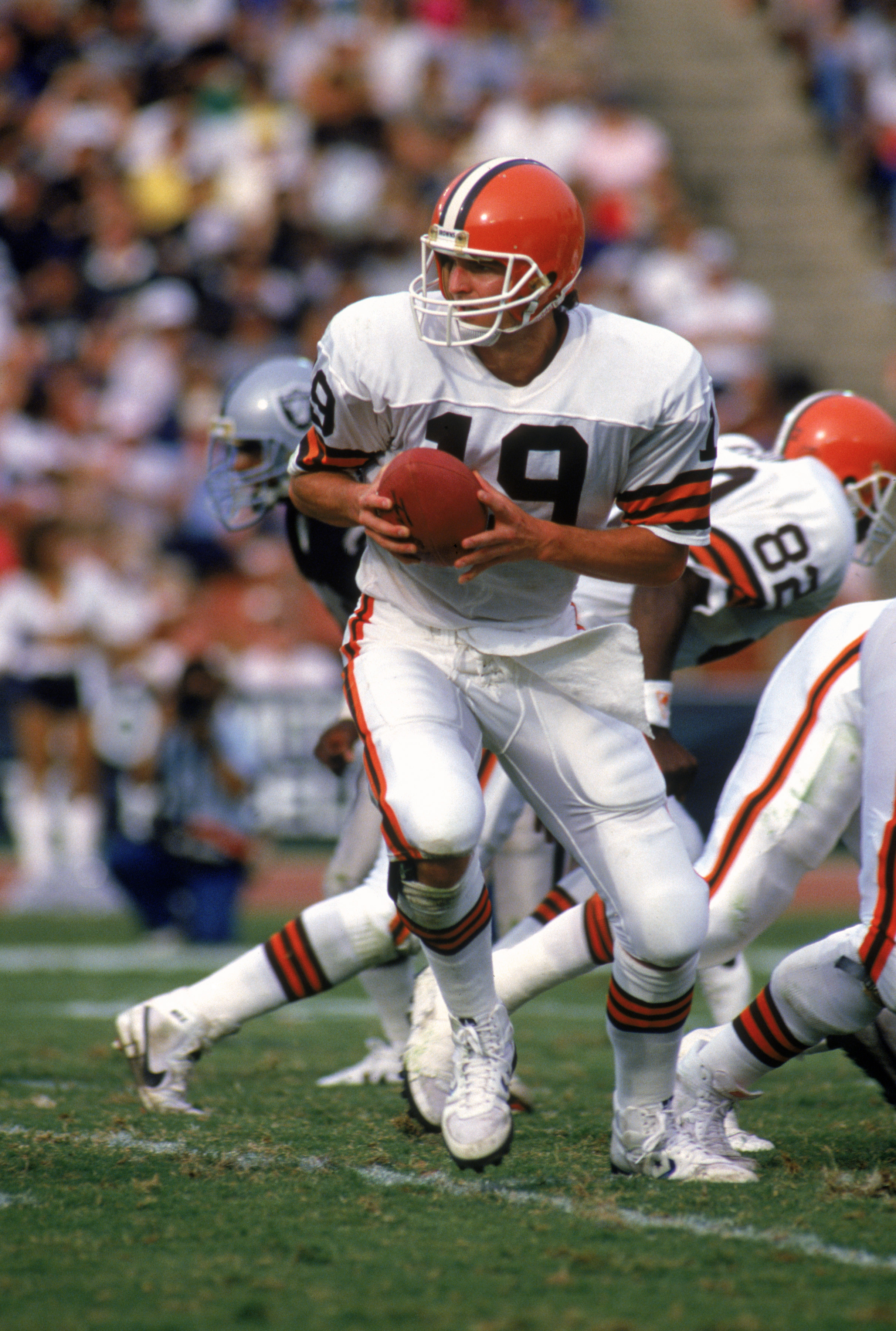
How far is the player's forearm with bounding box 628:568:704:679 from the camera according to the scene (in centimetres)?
371

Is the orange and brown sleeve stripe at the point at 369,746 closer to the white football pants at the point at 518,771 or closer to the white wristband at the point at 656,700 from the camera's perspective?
the white football pants at the point at 518,771

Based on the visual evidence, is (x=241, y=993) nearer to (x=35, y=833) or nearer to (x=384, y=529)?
(x=384, y=529)

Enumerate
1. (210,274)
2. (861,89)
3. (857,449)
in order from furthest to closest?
(861,89) < (210,274) < (857,449)

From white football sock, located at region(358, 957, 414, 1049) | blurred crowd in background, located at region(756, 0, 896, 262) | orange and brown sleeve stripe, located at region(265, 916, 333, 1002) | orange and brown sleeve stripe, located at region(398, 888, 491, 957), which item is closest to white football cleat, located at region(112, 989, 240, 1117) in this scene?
orange and brown sleeve stripe, located at region(265, 916, 333, 1002)

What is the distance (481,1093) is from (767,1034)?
0.55 meters

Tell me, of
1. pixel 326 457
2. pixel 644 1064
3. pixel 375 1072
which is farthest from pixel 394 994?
pixel 326 457

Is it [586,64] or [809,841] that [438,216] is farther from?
[586,64]

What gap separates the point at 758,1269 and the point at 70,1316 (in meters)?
0.94

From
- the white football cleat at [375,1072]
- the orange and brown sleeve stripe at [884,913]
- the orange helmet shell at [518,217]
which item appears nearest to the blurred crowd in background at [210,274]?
the white football cleat at [375,1072]

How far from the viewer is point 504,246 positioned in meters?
2.86

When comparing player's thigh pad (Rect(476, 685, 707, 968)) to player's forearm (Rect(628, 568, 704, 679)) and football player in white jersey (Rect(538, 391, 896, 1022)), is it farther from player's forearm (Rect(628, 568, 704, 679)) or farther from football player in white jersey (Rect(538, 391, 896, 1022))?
player's forearm (Rect(628, 568, 704, 679))

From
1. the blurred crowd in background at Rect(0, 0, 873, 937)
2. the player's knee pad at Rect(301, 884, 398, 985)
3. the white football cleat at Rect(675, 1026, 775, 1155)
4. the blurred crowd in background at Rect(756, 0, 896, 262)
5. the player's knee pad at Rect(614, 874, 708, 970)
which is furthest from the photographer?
the blurred crowd in background at Rect(756, 0, 896, 262)

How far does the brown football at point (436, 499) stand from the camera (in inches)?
106

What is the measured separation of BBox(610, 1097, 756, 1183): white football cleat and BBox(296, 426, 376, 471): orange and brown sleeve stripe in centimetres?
128
